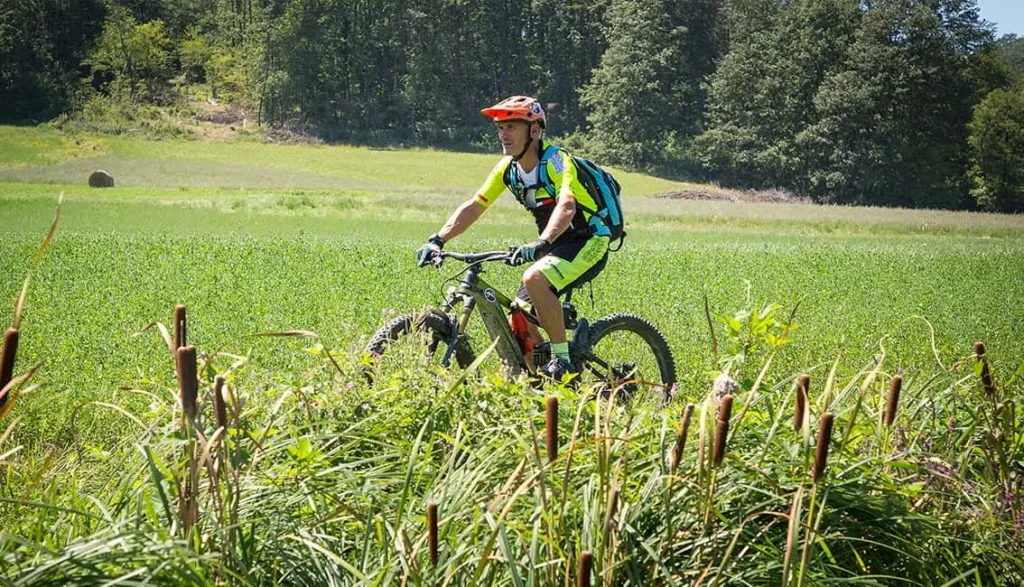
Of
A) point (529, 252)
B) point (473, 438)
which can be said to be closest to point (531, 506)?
point (473, 438)

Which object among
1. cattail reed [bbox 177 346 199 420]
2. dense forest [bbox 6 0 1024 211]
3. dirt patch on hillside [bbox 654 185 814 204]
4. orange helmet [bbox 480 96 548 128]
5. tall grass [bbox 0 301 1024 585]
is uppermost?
dense forest [bbox 6 0 1024 211]

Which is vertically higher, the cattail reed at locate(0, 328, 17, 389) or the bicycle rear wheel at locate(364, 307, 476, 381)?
the cattail reed at locate(0, 328, 17, 389)

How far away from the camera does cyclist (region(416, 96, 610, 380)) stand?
6.25 metres

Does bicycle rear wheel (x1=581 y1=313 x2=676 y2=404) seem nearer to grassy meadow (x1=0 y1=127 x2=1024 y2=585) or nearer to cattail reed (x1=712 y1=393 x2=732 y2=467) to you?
grassy meadow (x1=0 y1=127 x2=1024 y2=585)

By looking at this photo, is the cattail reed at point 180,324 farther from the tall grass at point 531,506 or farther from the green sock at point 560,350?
the green sock at point 560,350

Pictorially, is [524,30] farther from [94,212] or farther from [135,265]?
[135,265]

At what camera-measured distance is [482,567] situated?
82.8 inches

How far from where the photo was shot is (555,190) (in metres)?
6.40

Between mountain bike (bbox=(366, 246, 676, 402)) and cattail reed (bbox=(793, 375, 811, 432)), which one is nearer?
cattail reed (bbox=(793, 375, 811, 432))

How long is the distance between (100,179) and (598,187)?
3544 centimetres

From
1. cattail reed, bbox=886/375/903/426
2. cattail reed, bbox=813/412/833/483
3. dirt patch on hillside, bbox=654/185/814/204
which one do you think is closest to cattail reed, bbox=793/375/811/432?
cattail reed, bbox=886/375/903/426

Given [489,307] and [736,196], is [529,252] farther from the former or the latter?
[736,196]

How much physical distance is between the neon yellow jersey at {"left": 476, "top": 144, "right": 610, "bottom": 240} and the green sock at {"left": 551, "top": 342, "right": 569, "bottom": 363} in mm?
674

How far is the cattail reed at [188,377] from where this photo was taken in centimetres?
185
